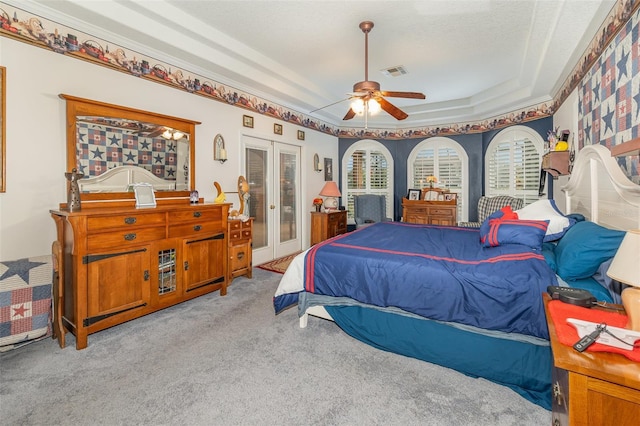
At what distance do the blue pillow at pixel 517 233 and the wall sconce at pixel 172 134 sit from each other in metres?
3.42

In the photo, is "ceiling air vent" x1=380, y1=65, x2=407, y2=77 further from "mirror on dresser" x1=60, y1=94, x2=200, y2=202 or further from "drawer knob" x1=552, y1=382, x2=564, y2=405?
"drawer knob" x1=552, y1=382, x2=564, y2=405

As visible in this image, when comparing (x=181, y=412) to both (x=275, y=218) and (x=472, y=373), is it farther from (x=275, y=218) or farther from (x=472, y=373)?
(x=275, y=218)

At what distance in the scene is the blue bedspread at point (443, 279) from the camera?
1867mm

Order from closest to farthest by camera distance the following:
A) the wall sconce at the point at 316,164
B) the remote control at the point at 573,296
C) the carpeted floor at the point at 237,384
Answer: the remote control at the point at 573,296, the carpeted floor at the point at 237,384, the wall sconce at the point at 316,164

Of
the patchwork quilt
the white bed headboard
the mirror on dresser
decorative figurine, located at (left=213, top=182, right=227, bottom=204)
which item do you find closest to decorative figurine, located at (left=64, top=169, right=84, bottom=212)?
the mirror on dresser

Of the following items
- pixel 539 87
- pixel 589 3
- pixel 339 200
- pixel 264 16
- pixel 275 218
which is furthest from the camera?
pixel 339 200

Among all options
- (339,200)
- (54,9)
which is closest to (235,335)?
(54,9)

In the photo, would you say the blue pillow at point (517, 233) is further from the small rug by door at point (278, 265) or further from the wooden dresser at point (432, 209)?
the wooden dresser at point (432, 209)

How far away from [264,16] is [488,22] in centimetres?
226

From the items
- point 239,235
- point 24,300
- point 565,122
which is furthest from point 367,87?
point 24,300

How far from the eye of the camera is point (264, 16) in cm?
299

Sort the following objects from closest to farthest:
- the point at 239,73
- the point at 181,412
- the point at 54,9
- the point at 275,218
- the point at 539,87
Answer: the point at 181,412
the point at 54,9
the point at 239,73
the point at 539,87
the point at 275,218

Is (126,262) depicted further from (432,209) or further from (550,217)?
(432,209)

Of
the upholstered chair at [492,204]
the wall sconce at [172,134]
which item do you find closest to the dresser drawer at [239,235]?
the wall sconce at [172,134]
